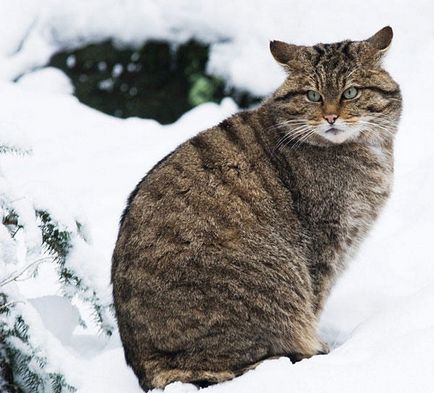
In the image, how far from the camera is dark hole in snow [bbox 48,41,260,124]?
719 centimetres

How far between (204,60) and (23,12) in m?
1.66

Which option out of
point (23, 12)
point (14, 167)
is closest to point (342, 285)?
point (14, 167)

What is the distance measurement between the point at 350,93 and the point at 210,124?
8.25 ft

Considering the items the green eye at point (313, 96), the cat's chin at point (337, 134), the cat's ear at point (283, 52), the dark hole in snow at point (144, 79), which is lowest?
the dark hole in snow at point (144, 79)

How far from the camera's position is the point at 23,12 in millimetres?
7812

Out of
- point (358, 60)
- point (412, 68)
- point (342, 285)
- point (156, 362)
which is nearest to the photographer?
point (156, 362)

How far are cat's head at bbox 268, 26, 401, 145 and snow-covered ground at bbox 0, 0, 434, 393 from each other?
617 millimetres

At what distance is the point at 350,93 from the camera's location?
13.8 ft

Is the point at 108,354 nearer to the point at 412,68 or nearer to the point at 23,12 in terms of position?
the point at 412,68

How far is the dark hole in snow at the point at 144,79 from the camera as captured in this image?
7.19 meters

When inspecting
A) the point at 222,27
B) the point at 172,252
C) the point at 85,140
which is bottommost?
the point at 85,140

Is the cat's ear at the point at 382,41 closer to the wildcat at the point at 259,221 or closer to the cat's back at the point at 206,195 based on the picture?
the wildcat at the point at 259,221

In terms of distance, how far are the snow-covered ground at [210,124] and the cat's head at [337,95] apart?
24.3 inches

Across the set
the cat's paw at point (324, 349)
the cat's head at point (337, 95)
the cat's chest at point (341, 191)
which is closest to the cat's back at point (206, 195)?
the cat's chest at point (341, 191)
